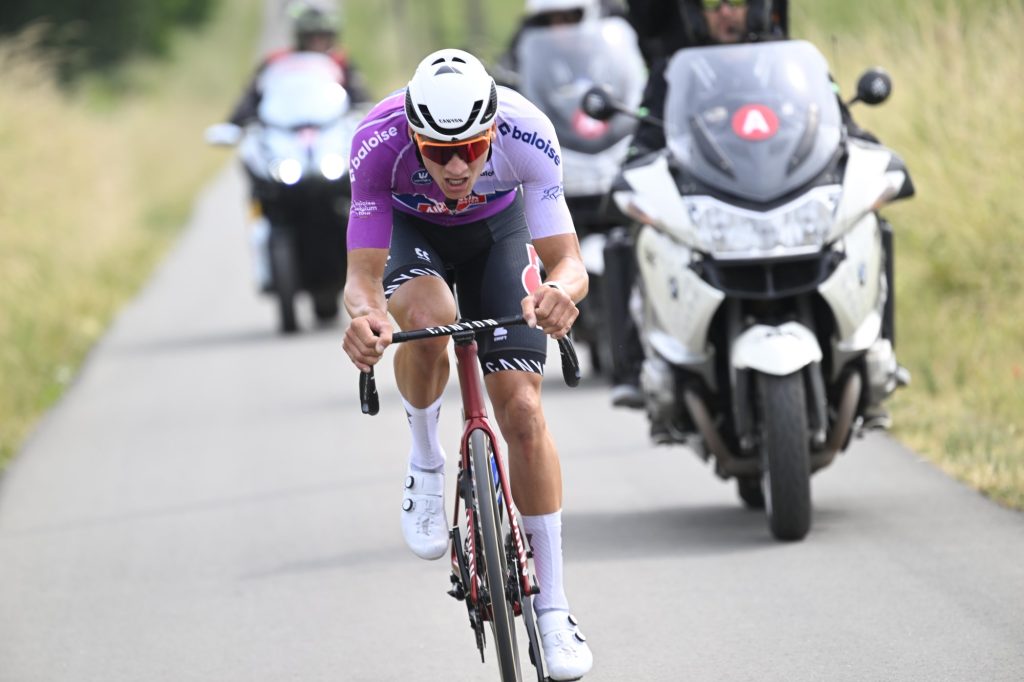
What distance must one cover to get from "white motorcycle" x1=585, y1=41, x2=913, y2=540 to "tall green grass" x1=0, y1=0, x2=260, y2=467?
523cm

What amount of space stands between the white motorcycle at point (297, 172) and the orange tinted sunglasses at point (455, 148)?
11.2 metres

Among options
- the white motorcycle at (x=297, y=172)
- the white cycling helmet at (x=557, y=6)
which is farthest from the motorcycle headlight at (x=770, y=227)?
the white motorcycle at (x=297, y=172)

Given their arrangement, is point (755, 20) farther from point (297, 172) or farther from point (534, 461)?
point (297, 172)

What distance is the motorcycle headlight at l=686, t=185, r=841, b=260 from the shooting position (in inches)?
328

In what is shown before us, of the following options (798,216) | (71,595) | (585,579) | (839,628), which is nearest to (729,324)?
(798,216)

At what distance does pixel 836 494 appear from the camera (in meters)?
9.66

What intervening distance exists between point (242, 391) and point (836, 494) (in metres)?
6.19

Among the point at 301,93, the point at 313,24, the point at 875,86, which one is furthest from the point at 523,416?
the point at 313,24

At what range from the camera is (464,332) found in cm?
607

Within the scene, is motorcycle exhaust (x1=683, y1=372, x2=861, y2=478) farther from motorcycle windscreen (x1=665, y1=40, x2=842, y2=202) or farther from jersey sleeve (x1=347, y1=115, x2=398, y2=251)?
jersey sleeve (x1=347, y1=115, x2=398, y2=251)

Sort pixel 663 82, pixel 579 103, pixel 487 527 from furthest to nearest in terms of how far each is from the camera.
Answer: pixel 579 103 → pixel 663 82 → pixel 487 527

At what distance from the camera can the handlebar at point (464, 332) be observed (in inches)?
235

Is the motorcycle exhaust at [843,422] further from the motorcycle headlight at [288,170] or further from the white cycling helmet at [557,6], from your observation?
the motorcycle headlight at [288,170]

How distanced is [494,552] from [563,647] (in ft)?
1.14
